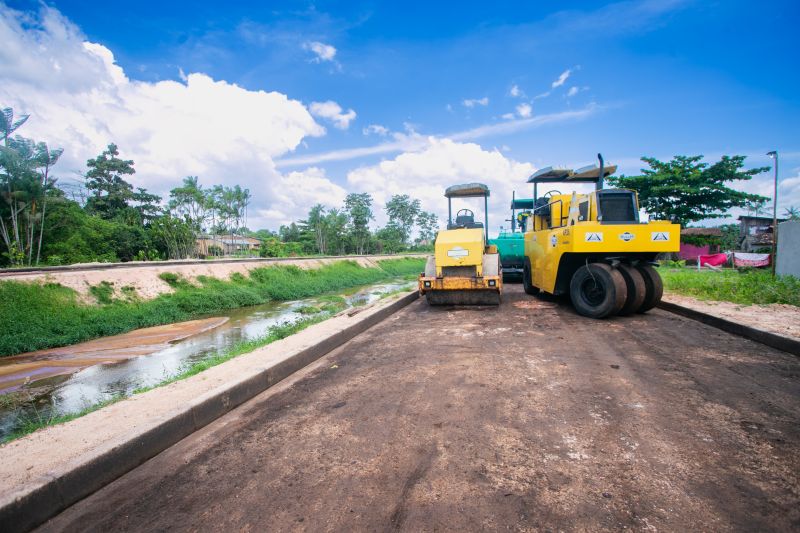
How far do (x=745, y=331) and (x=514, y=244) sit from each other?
7848 millimetres

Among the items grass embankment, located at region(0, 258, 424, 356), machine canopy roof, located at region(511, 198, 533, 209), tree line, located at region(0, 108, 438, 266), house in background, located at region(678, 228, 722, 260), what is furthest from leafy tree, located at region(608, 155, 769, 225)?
tree line, located at region(0, 108, 438, 266)

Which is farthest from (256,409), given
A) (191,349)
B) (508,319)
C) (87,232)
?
(87,232)

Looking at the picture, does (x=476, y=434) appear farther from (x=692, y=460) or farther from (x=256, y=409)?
(x=256, y=409)

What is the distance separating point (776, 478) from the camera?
2.11 meters

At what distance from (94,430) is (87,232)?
109 feet

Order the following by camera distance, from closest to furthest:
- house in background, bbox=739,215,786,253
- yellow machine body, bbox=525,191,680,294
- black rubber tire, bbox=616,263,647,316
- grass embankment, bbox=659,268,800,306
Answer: yellow machine body, bbox=525,191,680,294, black rubber tire, bbox=616,263,647,316, grass embankment, bbox=659,268,800,306, house in background, bbox=739,215,786,253

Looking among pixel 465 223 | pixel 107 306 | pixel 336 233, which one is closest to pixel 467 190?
pixel 465 223

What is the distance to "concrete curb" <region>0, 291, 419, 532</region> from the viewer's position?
1980mm

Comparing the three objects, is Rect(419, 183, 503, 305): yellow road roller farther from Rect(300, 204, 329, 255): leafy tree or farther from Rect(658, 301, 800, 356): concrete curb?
Rect(300, 204, 329, 255): leafy tree

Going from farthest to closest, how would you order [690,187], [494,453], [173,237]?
[173,237] → [690,187] → [494,453]

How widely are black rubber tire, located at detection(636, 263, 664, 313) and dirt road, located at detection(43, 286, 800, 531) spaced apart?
7.85ft

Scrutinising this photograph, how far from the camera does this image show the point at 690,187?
74.5 ft

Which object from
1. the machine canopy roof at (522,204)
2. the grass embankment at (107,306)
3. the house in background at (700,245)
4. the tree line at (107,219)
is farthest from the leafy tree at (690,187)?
the tree line at (107,219)

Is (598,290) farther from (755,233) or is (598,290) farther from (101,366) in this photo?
(755,233)
